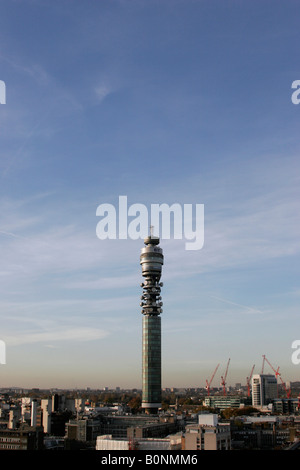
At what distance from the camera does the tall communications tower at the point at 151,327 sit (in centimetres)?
17712

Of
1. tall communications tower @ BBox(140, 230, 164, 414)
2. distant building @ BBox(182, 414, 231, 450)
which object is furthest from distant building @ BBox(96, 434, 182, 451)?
tall communications tower @ BBox(140, 230, 164, 414)

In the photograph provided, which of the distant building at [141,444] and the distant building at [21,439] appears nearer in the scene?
the distant building at [141,444]

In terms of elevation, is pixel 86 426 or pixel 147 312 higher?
pixel 147 312

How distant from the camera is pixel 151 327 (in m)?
180

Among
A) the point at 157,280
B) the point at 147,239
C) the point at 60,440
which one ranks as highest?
the point at 147,239

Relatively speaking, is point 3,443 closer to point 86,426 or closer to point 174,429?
point 86,426

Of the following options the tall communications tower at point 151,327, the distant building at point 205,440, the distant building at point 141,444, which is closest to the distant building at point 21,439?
the distant building at point 141,444

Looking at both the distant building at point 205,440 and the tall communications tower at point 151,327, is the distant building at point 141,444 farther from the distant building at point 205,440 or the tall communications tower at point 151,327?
the tall communications tower at point 151,327

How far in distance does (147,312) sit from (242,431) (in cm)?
4875

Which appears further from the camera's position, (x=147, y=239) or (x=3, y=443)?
(x=147, y=239)

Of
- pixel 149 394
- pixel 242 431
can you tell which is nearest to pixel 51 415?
pixel 149 394

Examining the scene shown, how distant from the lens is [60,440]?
481 ft
